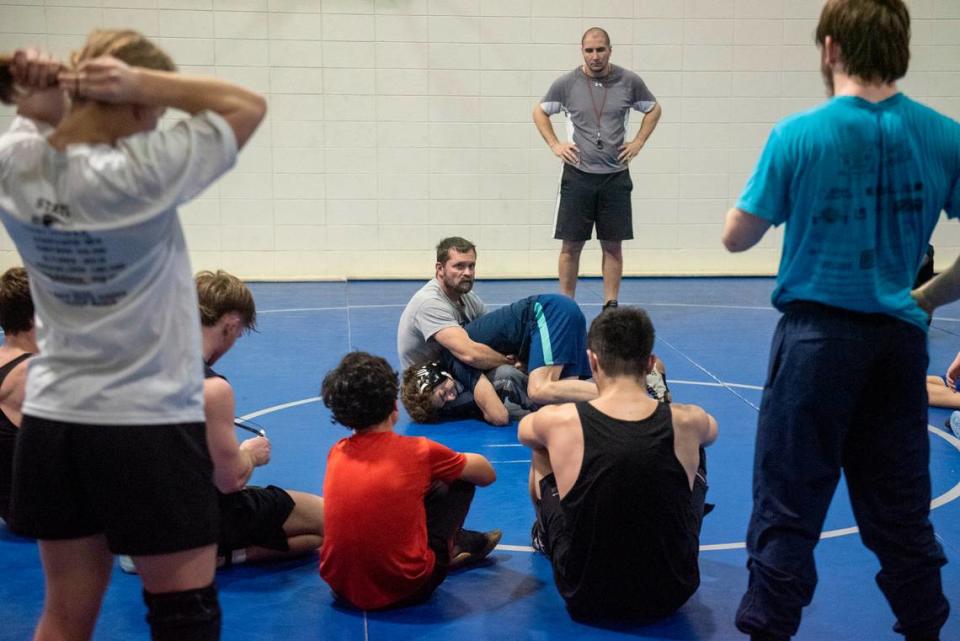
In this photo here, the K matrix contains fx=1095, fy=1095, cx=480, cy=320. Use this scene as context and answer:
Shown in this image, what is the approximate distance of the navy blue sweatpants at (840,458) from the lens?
2.90 meters

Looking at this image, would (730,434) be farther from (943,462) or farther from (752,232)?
(752,232)

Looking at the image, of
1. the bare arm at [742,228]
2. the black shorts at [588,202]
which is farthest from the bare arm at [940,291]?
the black shorts at [588,202]

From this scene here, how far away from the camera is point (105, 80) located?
2152 millimetres

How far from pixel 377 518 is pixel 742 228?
65.0 inches

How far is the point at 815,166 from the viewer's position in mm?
2830

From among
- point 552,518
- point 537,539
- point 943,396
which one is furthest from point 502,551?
point 943,396

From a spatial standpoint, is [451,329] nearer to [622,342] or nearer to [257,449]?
[257,449]

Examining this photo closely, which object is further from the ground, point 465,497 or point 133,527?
point 133,527

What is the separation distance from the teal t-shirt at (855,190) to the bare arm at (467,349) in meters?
3.65

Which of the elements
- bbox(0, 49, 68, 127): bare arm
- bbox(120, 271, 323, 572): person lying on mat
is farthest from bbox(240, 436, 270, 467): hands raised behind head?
bbox(0, 49, 68, 127): bare arm

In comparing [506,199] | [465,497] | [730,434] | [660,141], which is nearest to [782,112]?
[660,141]

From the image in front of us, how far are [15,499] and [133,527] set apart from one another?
323 millimetres

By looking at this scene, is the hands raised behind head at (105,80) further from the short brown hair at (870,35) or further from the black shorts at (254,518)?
the black shorts at (254,518)

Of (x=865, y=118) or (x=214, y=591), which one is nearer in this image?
(x=214, y=591)
